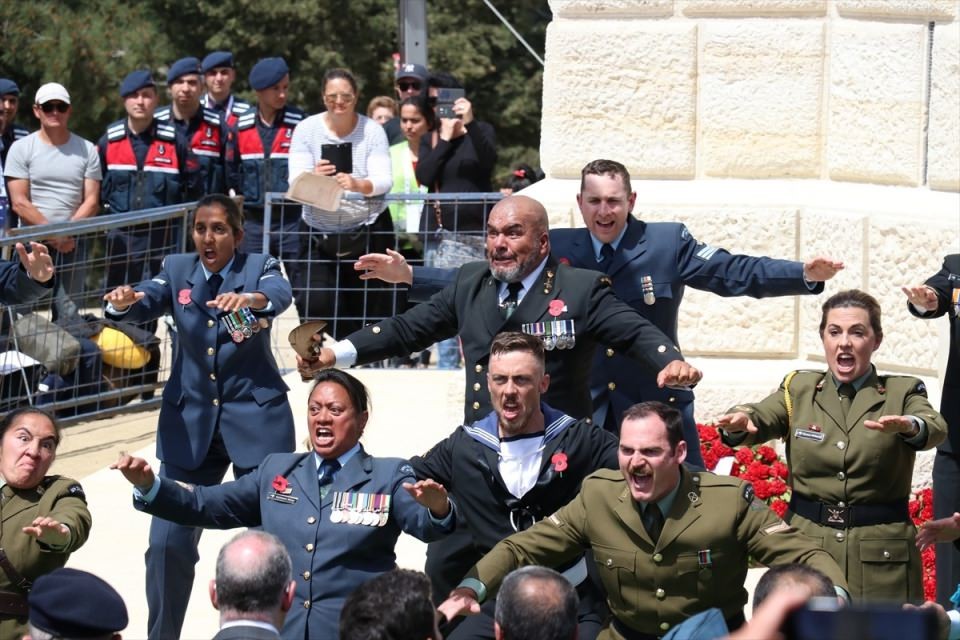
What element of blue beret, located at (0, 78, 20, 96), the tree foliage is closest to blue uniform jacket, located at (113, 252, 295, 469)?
blue beret, located at (0, 78, 20, 96)

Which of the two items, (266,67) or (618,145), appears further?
(266,67)

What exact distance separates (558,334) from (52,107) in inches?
221

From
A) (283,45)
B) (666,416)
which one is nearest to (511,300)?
(666,416)

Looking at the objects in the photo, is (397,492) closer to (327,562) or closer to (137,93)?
(327,562)

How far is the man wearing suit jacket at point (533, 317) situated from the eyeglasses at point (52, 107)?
5078 mm

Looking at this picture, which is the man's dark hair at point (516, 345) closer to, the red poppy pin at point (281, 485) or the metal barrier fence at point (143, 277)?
the red poppy pin at point (281, 485)

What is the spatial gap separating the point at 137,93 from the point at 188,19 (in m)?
9.52

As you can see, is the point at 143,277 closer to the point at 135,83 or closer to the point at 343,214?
the point at 135,83

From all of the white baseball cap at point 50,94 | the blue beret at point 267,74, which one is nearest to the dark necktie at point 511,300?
the blue beret at point 267,74

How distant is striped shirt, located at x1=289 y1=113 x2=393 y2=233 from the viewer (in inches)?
410

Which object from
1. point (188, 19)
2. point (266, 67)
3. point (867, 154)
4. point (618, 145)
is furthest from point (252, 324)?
point (188, 19)

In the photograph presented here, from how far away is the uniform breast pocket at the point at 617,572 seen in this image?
18.6 ft

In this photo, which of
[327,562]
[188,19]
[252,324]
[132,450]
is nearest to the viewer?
[327,562]

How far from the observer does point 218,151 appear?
458 inches
